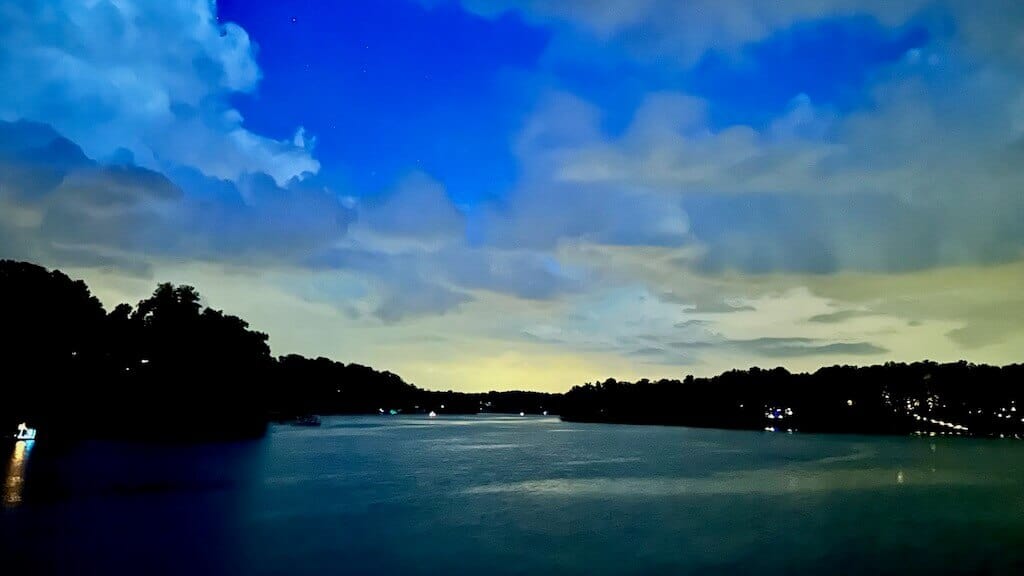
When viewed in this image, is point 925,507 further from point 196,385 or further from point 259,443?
point 196,385

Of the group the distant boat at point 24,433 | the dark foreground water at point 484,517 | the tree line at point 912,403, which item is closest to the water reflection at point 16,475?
the dark foreground water at point 484,517

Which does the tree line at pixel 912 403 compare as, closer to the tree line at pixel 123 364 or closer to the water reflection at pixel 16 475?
the tree line at pixel 123 364

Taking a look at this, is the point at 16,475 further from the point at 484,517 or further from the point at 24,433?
the point at 484,517

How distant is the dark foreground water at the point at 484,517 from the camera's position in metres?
27.6

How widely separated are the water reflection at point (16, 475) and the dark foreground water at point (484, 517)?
0.18 meters

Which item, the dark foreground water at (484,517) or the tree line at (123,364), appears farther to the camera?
the tree line at (123,364)

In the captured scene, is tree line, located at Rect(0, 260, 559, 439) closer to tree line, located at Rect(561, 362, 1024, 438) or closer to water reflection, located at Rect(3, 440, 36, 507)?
water reflection, located at Rect(3, 440, 36, 507)

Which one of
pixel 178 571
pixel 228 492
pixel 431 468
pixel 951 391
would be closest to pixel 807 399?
pixel 951 391

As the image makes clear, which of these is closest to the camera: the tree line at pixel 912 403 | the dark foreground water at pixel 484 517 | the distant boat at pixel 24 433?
the dark foreground water at pixel 484 517

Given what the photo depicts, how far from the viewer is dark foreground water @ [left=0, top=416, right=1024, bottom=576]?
90.7ft

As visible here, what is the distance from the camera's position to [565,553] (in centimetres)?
2964

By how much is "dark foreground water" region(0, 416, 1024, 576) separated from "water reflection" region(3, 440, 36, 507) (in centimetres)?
18

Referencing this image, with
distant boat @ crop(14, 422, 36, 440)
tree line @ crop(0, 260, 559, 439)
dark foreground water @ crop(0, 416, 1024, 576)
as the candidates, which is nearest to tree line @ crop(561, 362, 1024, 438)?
dark foreground water @ crop(0, 416, 1024, 576)

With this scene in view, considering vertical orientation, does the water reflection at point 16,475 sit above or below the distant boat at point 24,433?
below
